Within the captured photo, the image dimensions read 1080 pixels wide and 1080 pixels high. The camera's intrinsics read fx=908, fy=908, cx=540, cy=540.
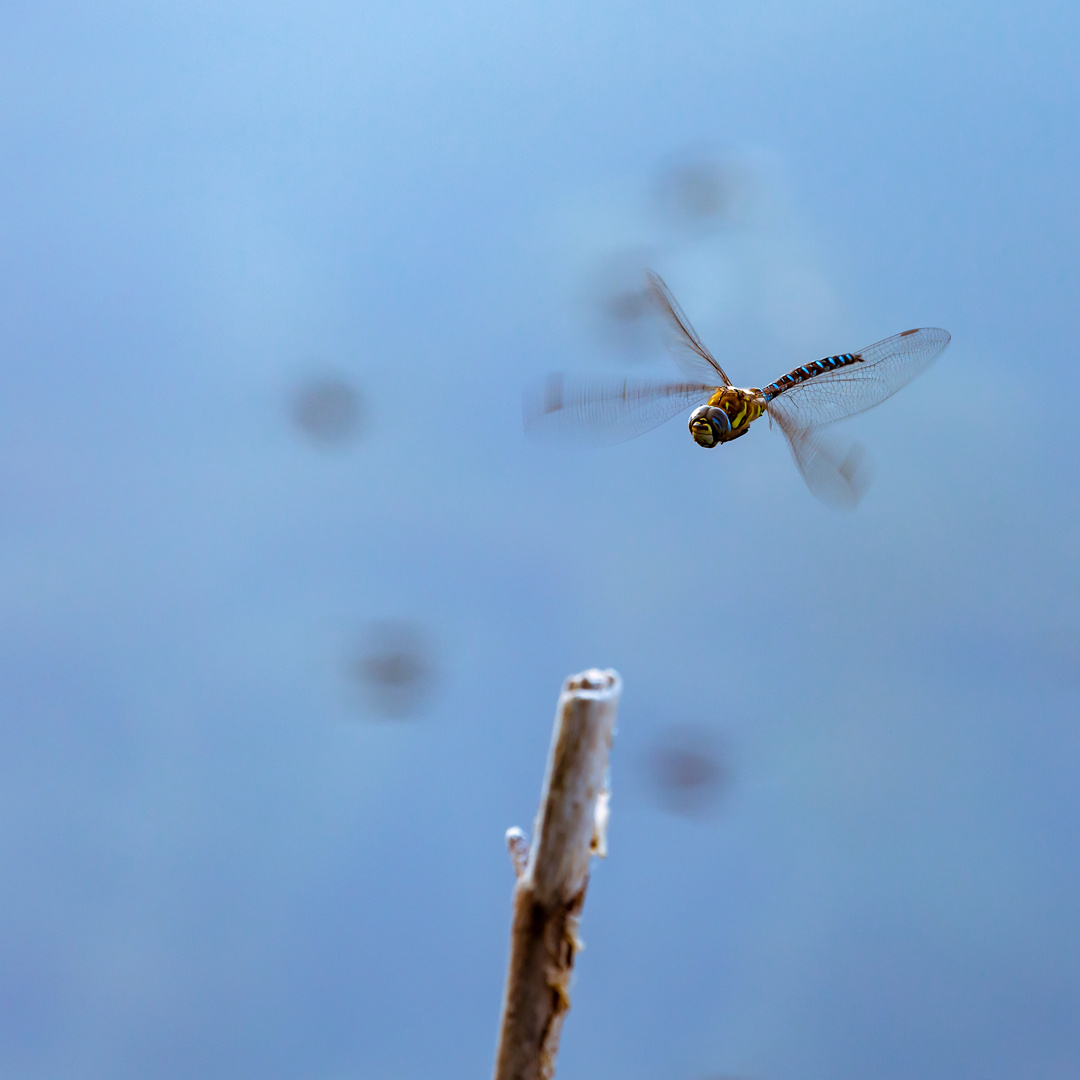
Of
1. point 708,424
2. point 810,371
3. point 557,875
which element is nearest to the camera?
point 557,875

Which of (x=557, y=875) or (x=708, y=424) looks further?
(x=708, y=424)

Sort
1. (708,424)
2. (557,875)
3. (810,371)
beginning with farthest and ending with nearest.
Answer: (810,371), (708,424), (557,875)

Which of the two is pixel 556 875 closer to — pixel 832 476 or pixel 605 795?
pixel 605 795

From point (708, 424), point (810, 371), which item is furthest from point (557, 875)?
point (810, 371)

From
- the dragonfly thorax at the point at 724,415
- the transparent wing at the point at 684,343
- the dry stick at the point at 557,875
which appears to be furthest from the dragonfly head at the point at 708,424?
the dry stick at the point at 557,875

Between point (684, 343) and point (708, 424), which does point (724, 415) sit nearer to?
point (708, 424)

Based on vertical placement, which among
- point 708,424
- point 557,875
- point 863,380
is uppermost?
point 863,380

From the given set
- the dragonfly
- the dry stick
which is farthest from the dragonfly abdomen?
the dry stick

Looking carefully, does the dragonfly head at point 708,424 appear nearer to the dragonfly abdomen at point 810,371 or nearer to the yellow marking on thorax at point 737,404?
the yellow marking on thorax at point 737,404
